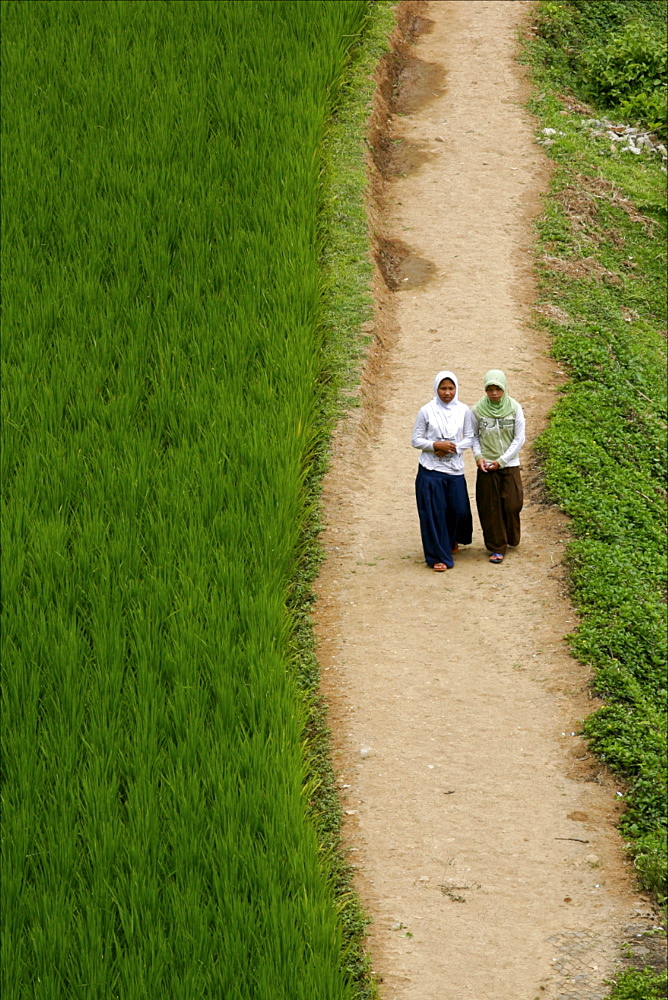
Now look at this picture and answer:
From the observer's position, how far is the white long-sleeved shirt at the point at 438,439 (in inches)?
257

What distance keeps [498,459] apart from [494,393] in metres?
0.34

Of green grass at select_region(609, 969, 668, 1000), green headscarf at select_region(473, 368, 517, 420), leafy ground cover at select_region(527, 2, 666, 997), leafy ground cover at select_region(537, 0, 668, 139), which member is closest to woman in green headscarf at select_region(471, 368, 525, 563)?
green headscarf at select_region(473, 368, 517, 420)

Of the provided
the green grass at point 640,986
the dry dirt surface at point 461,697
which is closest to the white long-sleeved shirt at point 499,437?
the dry dirt surface at point 461,697

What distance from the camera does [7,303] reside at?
7.74m

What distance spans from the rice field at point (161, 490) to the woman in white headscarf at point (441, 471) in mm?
634

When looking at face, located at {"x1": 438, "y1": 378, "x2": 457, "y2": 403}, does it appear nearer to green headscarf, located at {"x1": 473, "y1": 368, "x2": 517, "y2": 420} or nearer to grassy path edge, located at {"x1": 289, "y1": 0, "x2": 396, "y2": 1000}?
green headscarf, located at {"x1": 473, "y1": 368, "x2": 517, "y2": 420}

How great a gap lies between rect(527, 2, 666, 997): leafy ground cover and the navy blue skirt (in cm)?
60

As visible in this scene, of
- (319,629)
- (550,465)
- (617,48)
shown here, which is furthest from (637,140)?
(319,629)

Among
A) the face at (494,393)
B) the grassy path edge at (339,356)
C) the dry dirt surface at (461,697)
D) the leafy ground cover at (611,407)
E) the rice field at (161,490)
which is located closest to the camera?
the rice field at (161,490)

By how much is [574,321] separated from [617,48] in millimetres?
4830

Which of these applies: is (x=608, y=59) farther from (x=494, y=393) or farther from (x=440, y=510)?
(x=440, y=510)

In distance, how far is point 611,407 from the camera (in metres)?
7.99

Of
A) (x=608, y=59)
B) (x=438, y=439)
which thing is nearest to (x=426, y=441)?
(x=438, y=439)

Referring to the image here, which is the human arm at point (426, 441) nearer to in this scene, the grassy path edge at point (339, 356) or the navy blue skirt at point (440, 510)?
the navy blue skirt at point (440, 510)
